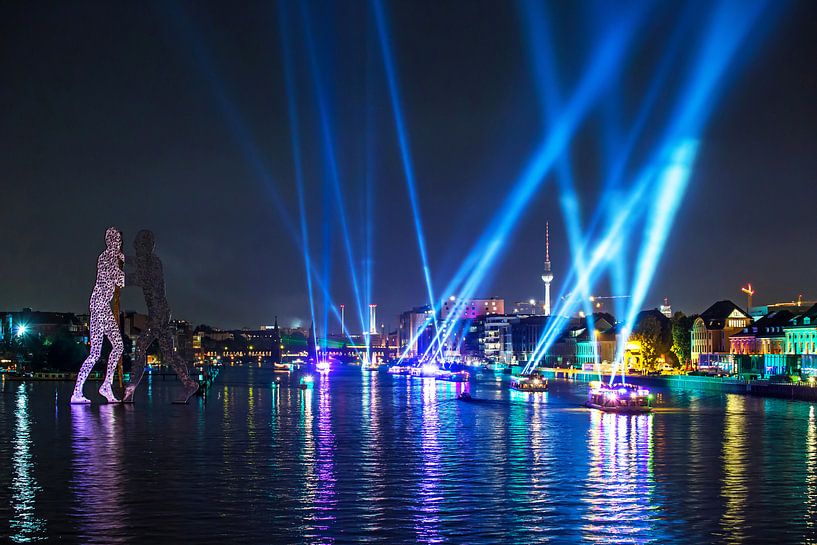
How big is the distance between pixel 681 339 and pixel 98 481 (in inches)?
4927

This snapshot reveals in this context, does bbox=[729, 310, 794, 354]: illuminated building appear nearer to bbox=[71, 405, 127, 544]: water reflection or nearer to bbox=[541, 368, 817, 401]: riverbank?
bbox=[541, 368, 817, 401]: riverbank

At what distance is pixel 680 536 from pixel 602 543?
6.96ft

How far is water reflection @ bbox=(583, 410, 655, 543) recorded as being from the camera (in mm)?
24484

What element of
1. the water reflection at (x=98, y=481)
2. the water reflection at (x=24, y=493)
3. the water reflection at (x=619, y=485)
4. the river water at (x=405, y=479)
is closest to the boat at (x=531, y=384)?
the river water at (x=405, y=479)

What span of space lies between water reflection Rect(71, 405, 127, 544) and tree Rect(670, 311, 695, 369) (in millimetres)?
105662

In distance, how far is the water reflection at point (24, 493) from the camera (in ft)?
78.0

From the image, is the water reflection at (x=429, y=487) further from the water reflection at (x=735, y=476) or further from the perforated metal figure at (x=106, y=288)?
the perforated metal figure at (x=106, y=288)

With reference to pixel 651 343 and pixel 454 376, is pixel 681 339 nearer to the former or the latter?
pixel 651 343

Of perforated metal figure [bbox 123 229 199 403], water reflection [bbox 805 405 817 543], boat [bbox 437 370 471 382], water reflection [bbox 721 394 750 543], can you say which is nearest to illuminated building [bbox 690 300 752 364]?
boat [bbox 437 370 471 382]

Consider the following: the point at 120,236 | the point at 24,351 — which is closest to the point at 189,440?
the point at 120,236

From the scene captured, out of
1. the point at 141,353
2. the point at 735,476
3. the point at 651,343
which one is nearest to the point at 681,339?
the point at 651,343

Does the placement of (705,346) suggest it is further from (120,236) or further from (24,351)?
(120,236)

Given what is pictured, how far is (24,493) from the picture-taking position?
29500 millimetres

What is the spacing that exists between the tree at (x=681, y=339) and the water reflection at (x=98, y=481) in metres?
106
